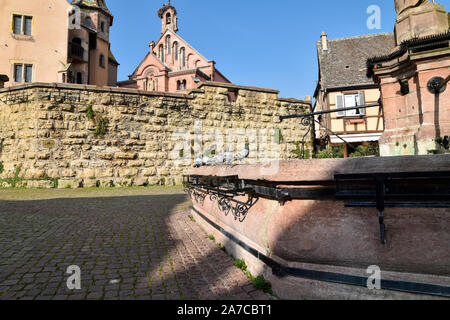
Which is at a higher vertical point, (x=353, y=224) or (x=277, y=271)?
(x=353, y=224)

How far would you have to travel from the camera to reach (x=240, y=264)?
269 centimetres

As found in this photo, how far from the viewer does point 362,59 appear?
1800 cm

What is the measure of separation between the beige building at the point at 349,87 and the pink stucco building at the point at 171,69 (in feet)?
53.4

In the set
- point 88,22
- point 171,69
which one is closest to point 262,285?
point 88,22

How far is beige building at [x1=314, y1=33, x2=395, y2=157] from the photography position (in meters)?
15.5

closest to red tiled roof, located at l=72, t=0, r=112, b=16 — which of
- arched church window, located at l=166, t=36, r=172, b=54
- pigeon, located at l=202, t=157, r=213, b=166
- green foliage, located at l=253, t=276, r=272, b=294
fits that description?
arched church window, located at l=166, t=36, r=172, b=54

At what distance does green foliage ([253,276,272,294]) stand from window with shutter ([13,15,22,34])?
2603 centimetres

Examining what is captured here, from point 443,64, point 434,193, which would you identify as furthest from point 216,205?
point 443,64

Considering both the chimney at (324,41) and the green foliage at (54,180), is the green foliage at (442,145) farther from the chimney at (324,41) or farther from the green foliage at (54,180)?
the chimney at (324,41)

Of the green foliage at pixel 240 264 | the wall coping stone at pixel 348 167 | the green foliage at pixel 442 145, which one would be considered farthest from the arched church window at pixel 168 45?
the wall coping stone at pixel 348 167

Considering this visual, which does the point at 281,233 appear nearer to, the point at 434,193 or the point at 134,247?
the point at 434,193

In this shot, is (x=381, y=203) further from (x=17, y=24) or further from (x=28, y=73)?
(x=17, y=24)

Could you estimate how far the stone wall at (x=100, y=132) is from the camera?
10320mm
